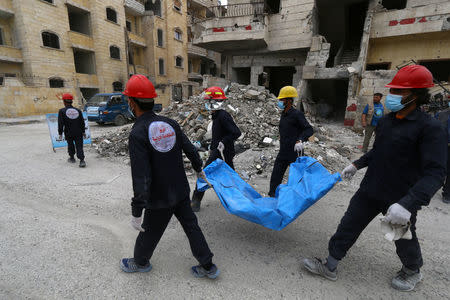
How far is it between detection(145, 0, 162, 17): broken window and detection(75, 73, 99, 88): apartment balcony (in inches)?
415

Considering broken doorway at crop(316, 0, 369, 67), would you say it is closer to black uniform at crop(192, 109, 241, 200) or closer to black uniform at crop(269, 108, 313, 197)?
black uniform at crop(269, 108, 313, 197)

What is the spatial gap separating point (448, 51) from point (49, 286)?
16358 mm

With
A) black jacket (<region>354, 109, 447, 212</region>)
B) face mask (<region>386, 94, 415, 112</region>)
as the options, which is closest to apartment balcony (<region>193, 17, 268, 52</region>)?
face mask (<region>386, 94, 415, 112</region>)

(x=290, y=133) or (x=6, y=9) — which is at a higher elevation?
(x=6, y=9)

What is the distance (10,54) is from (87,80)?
491 cm

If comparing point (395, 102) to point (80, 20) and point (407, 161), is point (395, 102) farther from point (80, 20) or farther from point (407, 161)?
point (80, 20)

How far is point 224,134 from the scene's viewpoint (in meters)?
3.61

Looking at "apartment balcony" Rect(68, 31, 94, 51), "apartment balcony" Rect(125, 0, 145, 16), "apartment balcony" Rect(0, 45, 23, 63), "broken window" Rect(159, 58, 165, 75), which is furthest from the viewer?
"broken window" Rect(159, 58, 165, 75)

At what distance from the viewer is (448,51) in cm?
1081

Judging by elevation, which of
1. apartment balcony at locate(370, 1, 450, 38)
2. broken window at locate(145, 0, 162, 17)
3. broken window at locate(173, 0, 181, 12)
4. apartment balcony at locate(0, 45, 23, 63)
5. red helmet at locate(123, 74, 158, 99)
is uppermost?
broken window at locate(173, 0, 181, 12)

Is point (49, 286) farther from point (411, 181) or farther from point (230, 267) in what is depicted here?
point (411, 181)

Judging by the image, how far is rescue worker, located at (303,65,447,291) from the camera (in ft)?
5.10

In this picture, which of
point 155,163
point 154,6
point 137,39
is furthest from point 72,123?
point 154,6

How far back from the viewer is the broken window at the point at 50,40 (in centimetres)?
1675
